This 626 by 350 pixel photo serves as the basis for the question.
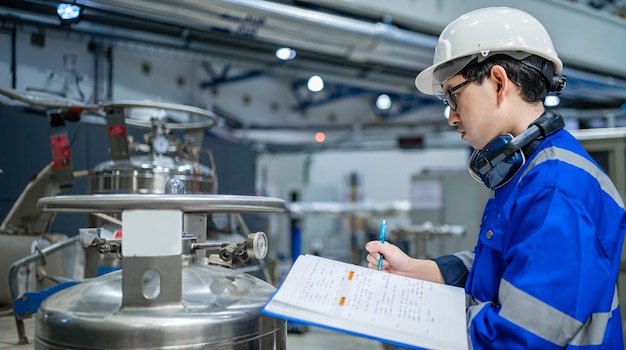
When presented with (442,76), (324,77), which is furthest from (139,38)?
(442,76)

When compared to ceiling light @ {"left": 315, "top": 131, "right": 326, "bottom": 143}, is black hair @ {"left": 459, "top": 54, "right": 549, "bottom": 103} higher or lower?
lower

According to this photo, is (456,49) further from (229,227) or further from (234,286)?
(229,227)

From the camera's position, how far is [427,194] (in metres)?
4.92

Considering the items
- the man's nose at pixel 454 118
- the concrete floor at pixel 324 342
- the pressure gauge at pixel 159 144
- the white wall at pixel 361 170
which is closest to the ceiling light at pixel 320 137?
the white wall at pixel 361 170

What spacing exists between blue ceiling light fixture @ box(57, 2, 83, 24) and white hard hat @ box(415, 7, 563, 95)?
1962 millimetres

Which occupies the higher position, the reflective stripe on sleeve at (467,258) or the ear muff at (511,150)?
the ear muff at (511,150)

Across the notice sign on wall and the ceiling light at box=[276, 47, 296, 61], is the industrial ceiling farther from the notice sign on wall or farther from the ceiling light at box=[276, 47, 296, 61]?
the notice sign on wall

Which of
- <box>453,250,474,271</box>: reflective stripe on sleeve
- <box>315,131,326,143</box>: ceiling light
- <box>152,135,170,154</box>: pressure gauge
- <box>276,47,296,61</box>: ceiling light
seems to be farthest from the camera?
<box>315,131,326,143</box>: ceiling light

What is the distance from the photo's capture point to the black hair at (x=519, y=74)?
0.89 metres

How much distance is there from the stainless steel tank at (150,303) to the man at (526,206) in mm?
345

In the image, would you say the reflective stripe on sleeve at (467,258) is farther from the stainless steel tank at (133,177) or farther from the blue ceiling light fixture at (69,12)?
the blue ceiling light fixture at (69,12)

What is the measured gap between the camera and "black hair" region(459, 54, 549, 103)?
2.91ft

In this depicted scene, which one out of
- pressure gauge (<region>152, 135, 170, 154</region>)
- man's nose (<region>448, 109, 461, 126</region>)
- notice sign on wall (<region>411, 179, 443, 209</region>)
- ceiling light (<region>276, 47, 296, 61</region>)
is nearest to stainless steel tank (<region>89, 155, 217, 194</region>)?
pressure gauge (<region>152, 135, 170, 154</region>)

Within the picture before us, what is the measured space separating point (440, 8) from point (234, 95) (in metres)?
3.22
